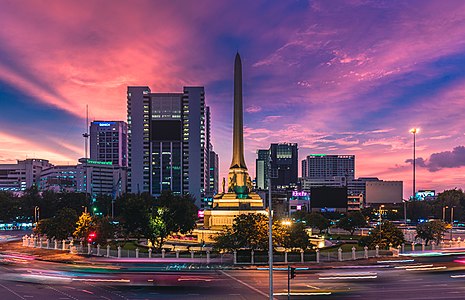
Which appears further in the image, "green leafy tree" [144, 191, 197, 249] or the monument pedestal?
the monument pedestal

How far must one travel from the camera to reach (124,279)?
38.8 meters

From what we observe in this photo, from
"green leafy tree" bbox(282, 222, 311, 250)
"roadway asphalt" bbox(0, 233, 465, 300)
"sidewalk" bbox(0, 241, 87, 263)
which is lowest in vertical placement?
"sidewalk" bbox(0, 241, 87, 263)

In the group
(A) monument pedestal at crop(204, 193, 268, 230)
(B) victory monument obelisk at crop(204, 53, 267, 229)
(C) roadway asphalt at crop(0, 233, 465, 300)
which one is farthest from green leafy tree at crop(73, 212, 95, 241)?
(B) victory monument obelisk at crop(204, 53, 267, 229)

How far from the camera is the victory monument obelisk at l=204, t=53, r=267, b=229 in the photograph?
271 feet

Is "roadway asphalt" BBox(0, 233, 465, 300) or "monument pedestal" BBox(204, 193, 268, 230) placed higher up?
"monument pedestal" BBox(204, 193, 268, 230)

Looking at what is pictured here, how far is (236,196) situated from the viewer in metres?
90.4

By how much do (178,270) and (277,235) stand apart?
49.7 ft

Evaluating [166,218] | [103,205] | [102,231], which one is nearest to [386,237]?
[166,218]

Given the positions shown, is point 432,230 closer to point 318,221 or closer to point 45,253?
point 318,221

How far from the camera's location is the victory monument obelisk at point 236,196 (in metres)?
82.7

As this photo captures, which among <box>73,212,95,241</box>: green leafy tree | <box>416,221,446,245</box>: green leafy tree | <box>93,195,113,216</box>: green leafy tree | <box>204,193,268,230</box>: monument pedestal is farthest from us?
<box>93,195,113,216</box>: green leafy tree

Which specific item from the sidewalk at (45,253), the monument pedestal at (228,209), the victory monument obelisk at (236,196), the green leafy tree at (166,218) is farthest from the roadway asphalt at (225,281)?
the victory monument obelisk at (236,196)

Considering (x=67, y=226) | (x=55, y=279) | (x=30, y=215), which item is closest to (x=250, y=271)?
(x=55, y=279)

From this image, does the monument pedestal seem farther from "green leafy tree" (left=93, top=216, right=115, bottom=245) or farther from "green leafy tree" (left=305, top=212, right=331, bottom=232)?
"green leafy tree" (left=93, top=216, right=115, bottom=245)
